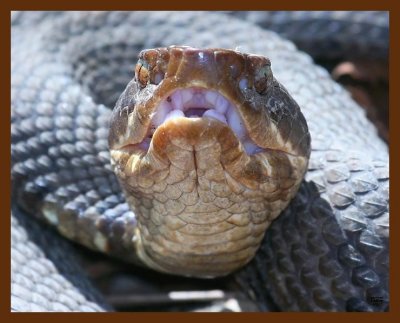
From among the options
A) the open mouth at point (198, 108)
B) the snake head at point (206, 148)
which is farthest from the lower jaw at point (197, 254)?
the open mouth at point (198, 108)

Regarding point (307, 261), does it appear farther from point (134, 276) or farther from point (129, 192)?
point (134, 276)

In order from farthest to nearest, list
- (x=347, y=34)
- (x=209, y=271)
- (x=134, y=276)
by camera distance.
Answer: (x=347, y=34), (x=134, y=276), (x=209, y=271)

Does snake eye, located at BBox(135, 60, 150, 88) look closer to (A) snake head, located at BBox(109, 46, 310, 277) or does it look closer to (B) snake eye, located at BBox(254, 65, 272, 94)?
(A) snake head, located at BBox(109, 46, 310, 277)

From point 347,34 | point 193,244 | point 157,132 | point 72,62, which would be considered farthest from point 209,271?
point 347,34

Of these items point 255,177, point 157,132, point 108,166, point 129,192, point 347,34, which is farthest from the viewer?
point 347,34

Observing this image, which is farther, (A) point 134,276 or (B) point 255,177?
(A) point 134,276

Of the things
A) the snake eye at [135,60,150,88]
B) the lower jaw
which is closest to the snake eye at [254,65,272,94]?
the snake eye at [135,60,150,88]

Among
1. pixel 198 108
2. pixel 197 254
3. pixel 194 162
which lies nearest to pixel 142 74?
pixel 198 108
